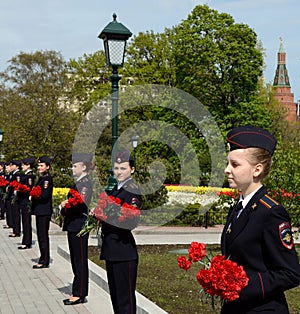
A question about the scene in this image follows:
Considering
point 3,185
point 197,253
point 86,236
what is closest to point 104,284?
point 86,236

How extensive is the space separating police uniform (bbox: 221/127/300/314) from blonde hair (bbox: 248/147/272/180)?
0.03 metres

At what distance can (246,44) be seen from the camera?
42.0 metres

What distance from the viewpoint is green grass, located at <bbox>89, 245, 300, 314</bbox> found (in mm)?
8523

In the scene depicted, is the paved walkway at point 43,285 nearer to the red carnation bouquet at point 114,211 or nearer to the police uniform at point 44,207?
the police uniform at point 44,207

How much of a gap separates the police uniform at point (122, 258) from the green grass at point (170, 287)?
168 centimetres

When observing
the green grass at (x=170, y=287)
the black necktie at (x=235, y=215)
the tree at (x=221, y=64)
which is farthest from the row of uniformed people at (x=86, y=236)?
the tree at (x=221, y=64)

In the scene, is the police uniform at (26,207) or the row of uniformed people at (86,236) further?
the police uniform at (26,207)

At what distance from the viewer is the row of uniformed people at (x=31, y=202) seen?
37.8 ft

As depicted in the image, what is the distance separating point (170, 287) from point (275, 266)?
22.2 feet

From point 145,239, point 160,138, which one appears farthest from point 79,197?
point 160,138

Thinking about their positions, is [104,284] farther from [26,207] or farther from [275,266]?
[275,266]

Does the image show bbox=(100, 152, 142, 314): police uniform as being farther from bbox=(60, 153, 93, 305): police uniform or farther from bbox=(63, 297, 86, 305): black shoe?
bbox=(63, 297, 86, 305): black shoe

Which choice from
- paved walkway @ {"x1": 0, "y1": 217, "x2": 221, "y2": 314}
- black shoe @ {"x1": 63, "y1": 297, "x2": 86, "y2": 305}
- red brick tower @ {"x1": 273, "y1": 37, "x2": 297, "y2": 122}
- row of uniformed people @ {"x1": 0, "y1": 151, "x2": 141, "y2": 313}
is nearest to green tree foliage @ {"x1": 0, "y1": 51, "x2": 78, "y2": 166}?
paved walkway @ {"x1": 0, "y1": 217, "x2": 221, "y2": 314}

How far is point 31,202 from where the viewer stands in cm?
1180
